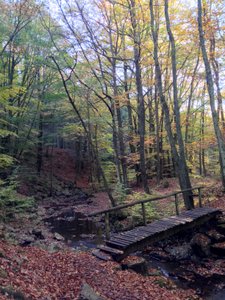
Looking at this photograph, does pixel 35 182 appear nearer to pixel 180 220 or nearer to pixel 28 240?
pixel 28 240

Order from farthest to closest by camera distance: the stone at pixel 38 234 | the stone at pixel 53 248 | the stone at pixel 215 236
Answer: the stone at pixel 38 234, the stone at pixel 215 236, the stone at pixel 53 248

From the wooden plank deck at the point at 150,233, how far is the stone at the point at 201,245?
52 cm

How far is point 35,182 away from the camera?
23391 mm

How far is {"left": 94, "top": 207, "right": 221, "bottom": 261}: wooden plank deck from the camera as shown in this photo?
770 cm

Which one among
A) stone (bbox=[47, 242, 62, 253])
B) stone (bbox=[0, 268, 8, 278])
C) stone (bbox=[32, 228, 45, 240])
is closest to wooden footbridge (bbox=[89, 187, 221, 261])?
stone (bbox=[47, 242, 62, 253])

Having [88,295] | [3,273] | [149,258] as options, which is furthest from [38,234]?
[88,295]

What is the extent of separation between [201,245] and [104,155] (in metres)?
19.6

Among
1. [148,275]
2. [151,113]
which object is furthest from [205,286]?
[151,113]

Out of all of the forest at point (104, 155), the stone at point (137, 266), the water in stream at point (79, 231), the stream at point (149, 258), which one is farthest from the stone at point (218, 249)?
the water in stream at point (79, 231)

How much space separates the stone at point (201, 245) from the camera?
9.10 m

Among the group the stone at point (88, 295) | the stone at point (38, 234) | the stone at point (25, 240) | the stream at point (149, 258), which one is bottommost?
the stream at point (149, 258)

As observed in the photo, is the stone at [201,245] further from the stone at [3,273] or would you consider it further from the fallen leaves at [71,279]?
the stone at [3,273]

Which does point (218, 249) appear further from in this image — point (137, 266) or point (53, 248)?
point (53, 248)

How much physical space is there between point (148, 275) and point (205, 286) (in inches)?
60.7
